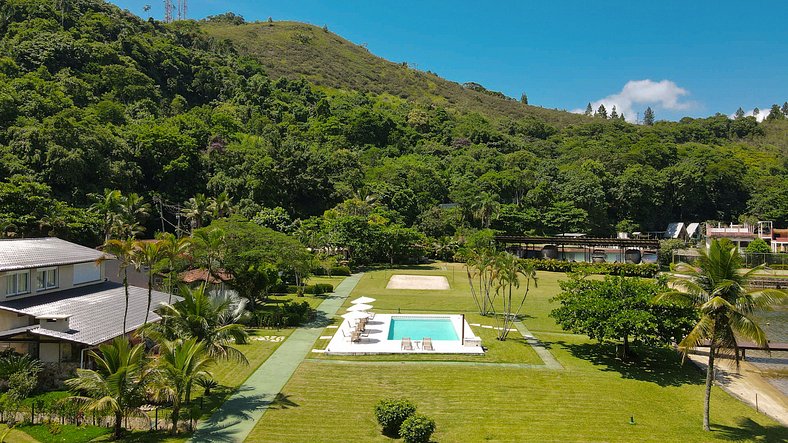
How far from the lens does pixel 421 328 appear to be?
103 feet

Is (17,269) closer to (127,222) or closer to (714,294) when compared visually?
(714,294)

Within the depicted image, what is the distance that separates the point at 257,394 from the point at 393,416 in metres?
6.16

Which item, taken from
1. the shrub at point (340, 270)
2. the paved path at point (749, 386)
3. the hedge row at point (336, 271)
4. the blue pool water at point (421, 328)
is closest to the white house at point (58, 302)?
the blue pool water at point (421, 328)

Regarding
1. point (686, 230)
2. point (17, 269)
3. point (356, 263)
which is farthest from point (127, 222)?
point (686, 230)

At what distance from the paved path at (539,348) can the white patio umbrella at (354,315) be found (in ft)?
30.8

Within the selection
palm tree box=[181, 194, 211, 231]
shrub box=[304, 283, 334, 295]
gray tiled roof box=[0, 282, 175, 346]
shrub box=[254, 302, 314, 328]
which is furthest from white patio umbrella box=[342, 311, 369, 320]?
palm tree box=[181, 194, 211, 231]

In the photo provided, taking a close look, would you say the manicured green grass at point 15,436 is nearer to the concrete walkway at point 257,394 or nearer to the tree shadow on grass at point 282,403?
the concrete walkway at point 257,394

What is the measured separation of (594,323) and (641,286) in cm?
318

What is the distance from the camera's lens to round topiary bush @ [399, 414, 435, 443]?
15.2 metres

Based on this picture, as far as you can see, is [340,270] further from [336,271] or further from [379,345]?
[379,345]

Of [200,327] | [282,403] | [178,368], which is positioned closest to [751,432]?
[282,403]

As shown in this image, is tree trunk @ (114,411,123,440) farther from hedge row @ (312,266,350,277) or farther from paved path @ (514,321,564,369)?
hedge row @ (312,266,350,277)

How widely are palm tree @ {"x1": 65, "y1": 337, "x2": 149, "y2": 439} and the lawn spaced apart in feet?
12.5

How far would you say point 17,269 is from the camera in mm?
21141
